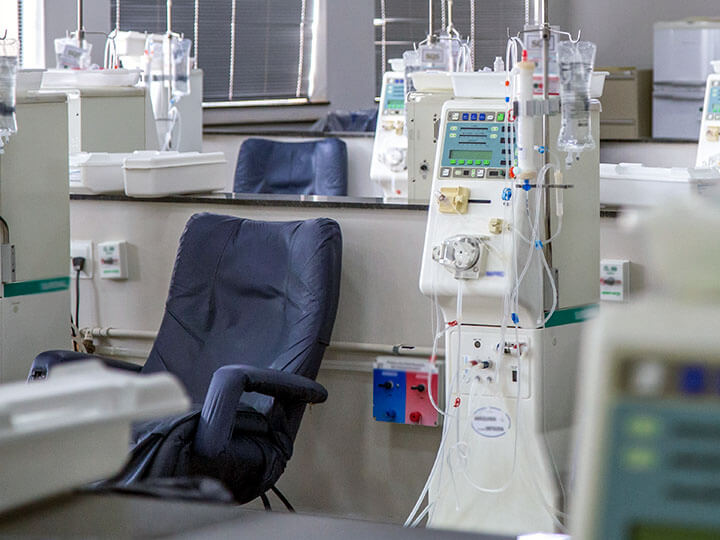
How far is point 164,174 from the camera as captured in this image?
12.1ft

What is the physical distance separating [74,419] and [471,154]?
2.27 m

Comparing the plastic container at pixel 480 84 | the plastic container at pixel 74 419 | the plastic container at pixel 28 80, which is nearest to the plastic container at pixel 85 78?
A: the plastic container at pixel 28 80

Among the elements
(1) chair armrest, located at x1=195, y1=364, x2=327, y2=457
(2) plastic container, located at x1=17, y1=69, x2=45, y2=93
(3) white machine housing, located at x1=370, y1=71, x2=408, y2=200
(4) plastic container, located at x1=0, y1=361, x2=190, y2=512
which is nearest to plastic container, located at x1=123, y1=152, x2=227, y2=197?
(2) plastic container, located at x1=17, y1=69, x2=45, y2=93

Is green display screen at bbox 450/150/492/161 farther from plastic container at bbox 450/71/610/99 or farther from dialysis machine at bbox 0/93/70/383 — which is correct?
dialysis machine at bbox 0/93/70/383

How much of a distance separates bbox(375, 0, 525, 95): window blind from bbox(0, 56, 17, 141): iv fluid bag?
6492 millimetres

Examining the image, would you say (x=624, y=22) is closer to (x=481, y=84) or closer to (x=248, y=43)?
(x=248, y=43)

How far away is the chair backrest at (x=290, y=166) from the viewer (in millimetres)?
6438

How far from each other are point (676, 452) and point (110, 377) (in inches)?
16.4

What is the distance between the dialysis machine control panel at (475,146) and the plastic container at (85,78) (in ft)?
7.02

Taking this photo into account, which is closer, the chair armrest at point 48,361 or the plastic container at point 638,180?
the chair armrest at point 48,361

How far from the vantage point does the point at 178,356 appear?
332 cm

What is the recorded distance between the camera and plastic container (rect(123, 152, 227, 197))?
367 centimetres

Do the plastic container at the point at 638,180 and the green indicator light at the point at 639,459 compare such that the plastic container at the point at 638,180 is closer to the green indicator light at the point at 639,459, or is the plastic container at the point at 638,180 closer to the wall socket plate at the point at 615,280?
the wall socket plate at the point at 615,280

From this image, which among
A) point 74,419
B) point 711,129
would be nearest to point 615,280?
point 711,129
